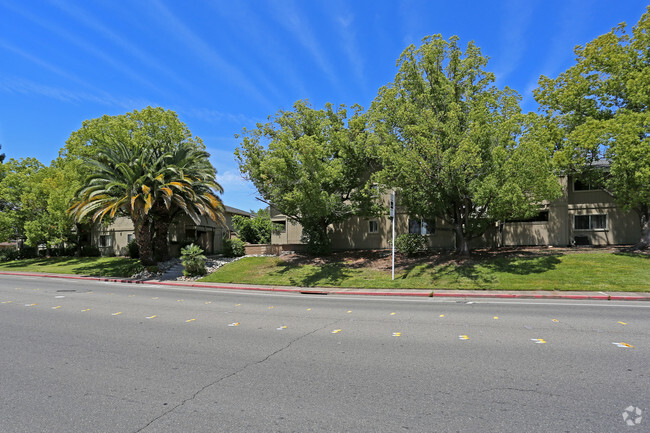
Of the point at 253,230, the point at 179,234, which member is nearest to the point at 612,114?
the point at 253,230

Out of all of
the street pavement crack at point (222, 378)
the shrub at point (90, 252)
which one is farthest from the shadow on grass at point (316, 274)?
the shrub at point (90, 252)

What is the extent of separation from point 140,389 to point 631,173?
21.6 m

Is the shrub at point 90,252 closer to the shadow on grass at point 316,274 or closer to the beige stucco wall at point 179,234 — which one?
the beige stucco wall at point 179,234

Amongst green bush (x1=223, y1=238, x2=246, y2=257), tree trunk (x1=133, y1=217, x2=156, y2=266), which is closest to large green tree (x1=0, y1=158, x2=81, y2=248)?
tree trunk (x1=133, y1=217, x2=156, y2=266)

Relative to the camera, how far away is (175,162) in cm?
2473

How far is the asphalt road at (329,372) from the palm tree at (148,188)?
43.1ft

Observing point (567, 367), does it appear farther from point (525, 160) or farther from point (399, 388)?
point (525, 160)

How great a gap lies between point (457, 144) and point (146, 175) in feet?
58.1

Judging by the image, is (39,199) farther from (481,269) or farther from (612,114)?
(612,114)

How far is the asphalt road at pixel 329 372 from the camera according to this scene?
11.8 ft

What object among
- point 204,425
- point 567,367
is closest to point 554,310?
point 567,367

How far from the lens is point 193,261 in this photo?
21.1 metres

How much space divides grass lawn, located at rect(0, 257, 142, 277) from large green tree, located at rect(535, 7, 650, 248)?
87.8 feet

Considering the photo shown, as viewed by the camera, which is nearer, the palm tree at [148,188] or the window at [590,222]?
the palm tree at [148,188]
